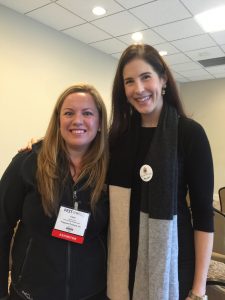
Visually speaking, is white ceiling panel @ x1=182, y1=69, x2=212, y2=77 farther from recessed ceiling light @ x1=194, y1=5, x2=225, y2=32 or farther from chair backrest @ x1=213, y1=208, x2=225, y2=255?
chair backrest @ x1=213, y1=208, x2=225, y2=255

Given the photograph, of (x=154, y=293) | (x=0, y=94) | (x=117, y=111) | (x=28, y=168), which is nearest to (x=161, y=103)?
(x=117, y=111)

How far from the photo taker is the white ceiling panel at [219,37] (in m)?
4.49

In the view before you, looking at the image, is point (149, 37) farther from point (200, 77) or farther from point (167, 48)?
point (200, 77)

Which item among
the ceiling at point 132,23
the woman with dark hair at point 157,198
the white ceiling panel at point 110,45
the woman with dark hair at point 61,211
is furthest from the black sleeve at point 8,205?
the white ceiling panel at point 110,45

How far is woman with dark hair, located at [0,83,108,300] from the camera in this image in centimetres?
116

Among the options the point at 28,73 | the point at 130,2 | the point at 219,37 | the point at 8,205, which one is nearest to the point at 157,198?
the point at 8,205

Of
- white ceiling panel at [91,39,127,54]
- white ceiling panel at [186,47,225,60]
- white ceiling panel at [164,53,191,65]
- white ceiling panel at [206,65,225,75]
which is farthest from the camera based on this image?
white ceiling panel at [206,65,225,75]

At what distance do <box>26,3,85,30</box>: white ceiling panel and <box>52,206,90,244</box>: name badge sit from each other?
3275 millimetres

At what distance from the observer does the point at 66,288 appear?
1.15 m

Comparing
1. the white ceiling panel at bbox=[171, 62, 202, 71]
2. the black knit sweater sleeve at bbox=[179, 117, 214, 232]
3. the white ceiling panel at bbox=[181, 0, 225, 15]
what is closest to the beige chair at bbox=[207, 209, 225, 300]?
the black knit sweater sleeve at bbox=[179, 117, 214, 232]

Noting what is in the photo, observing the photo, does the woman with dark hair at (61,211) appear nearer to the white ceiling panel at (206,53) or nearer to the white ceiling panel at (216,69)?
the white ceiling panel at (206,53)

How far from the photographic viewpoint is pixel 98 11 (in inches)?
150

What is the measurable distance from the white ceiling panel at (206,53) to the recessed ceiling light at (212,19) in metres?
0.92

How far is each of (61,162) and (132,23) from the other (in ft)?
11.1
